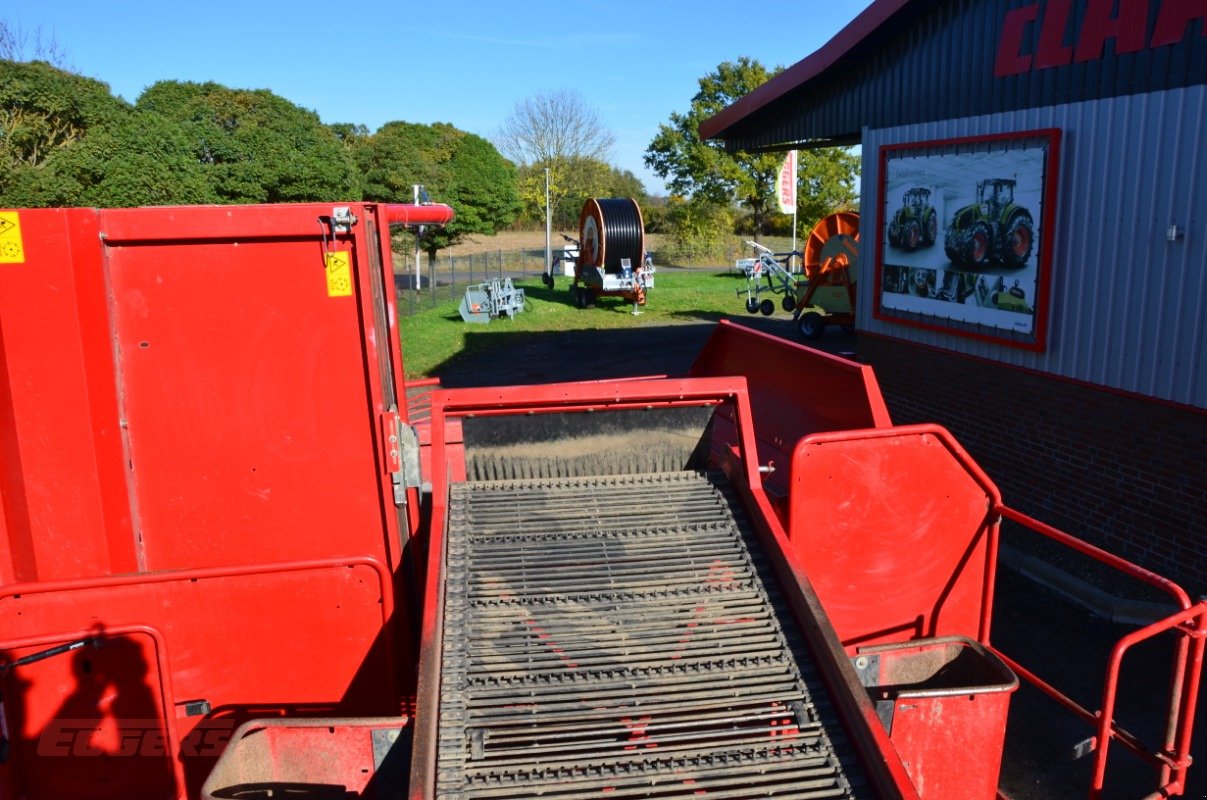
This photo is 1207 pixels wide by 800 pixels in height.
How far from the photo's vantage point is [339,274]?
4188 mm

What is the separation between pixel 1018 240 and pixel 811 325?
11.3 meters

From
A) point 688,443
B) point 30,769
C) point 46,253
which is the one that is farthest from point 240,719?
point 688,443

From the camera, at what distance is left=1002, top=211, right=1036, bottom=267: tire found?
8492mm

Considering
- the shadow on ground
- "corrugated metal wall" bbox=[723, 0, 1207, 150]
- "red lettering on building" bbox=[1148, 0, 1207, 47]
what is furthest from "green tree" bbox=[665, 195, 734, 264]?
"red lettering on building" bbox=[1148, 0, 1207, 47]

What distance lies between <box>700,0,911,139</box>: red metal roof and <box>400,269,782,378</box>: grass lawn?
719cm

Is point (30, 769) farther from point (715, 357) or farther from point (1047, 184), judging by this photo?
point (1047, 184)

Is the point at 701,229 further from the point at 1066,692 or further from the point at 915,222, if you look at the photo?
the point at 1066,692

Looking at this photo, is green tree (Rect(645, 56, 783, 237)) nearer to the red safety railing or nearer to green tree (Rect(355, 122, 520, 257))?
green tree (Rect(355, 122, 520, 257))

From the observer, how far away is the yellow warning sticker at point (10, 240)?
154 inches

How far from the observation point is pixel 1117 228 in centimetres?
759

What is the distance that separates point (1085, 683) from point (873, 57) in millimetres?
7344

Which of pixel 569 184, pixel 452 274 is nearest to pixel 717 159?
pixel 569 184

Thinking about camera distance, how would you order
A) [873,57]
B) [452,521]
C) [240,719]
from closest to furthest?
[240,719] < [452,521] < [873,57]

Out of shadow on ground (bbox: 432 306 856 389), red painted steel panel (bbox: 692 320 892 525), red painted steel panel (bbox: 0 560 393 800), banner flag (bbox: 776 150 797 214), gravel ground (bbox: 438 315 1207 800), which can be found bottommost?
gravel ground (bbox: 438 315 1207 800)
